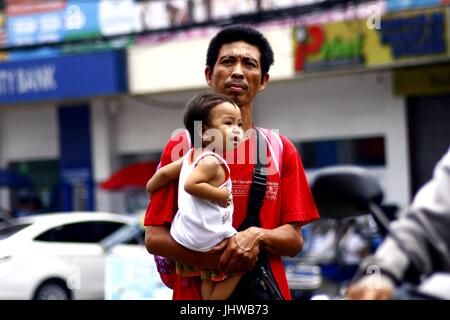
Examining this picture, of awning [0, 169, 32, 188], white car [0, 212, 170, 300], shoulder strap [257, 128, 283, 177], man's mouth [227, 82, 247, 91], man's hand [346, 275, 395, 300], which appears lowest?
awning [0, 169, 32, 188]

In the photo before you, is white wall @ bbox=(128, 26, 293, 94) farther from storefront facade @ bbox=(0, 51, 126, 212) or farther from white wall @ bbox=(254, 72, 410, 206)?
white wall @ bbox=(254, 72, 410, 206)

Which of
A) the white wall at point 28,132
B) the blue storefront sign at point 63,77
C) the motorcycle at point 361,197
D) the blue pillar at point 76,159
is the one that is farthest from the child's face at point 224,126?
the white wall at point 28,132

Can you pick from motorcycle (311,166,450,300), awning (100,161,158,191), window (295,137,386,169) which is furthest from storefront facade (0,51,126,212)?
motorcycle (311,166,450,300)

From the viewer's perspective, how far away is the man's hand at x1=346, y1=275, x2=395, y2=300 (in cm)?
140

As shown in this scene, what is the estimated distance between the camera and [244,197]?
2.40 metres

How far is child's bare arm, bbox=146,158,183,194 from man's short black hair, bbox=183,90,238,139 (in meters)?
0.10

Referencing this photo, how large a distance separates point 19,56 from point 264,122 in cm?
546

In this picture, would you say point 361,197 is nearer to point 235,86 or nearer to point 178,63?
point 235,86

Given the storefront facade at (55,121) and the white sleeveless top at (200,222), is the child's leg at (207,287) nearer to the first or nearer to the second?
the white sleeveless top at (200,222)

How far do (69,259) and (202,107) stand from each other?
20.6 ft

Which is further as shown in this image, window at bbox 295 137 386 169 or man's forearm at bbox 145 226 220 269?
window at bbox 295 137 386 169

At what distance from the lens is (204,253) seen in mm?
2268

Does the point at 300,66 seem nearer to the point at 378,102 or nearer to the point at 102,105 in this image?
the point at 378,102

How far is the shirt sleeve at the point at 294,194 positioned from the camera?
2443 mm
